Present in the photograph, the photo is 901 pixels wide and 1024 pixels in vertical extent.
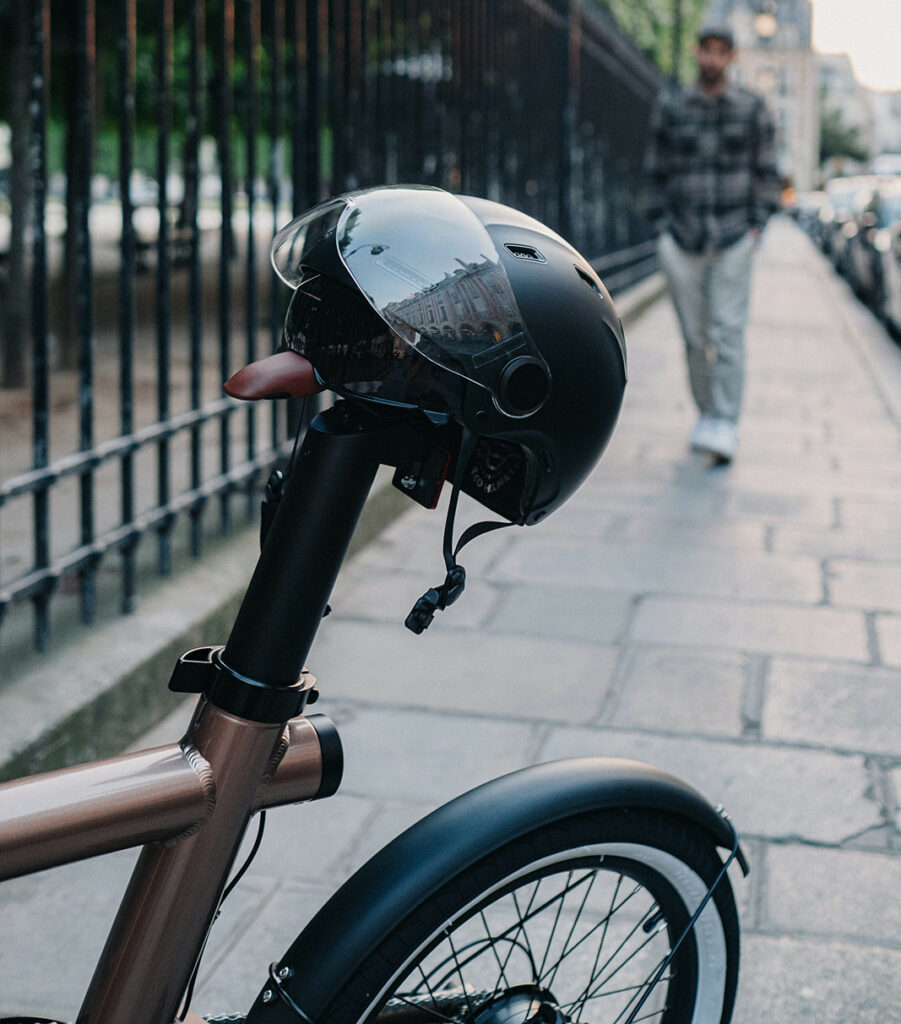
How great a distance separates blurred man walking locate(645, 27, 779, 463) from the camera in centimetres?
648

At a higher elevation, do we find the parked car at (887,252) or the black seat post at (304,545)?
the black seat post at (304,545)

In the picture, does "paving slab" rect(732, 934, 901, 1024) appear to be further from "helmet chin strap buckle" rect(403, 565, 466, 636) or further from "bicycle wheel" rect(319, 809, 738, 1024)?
"helmet chin strap buckle" rect(403, 565, 466, 636)

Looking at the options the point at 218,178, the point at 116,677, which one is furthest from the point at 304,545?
the point at 218,178

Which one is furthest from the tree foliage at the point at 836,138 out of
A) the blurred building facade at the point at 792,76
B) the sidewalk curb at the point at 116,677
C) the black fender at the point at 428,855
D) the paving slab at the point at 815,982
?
the black fender at the point at 428,855

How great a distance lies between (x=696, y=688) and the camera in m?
3.79

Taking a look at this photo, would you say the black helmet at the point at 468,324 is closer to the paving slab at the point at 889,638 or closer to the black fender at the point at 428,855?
the black fender at the point at 428,855

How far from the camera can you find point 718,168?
6559mm

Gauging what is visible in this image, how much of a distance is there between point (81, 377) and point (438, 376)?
249cm

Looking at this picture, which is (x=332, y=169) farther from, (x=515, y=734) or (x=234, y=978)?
(x=234, y=978)

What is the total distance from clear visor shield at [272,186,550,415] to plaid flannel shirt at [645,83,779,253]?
5440 millimetres

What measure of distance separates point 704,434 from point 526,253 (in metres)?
5.53

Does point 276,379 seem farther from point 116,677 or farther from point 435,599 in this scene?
point 116,677

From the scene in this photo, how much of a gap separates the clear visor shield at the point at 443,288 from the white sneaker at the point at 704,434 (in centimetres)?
549

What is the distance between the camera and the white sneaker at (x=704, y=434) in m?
6.62
